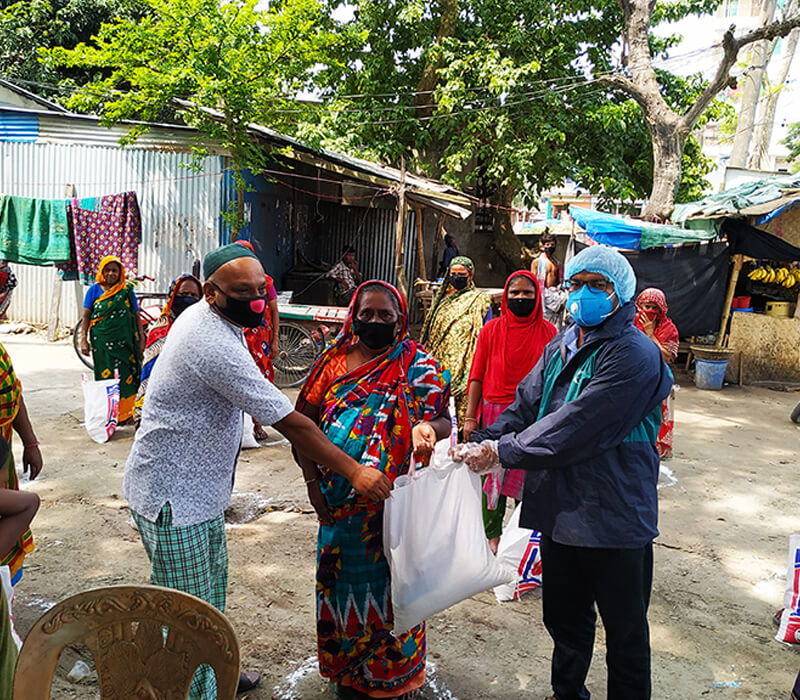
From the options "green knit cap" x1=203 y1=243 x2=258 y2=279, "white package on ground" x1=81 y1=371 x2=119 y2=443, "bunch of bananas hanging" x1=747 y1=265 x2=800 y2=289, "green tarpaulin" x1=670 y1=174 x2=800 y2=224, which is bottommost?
"white package on ground" x1=81 y1=371 x2=119 y2=443

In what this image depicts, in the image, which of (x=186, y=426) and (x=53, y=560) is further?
(x=53, y=560)

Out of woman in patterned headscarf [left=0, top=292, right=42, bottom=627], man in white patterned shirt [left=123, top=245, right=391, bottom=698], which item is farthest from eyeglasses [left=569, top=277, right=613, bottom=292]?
woman in patterned headscarf [left=0, top=292, right=42, bottom=627]

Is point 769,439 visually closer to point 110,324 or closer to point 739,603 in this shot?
point 739,603

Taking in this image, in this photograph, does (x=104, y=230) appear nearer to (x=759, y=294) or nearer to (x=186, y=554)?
(x=186, y=554)

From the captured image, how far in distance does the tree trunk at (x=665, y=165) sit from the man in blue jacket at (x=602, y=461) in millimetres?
10167

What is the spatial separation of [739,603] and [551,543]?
1985 mm

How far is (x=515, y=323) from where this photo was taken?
4074mm

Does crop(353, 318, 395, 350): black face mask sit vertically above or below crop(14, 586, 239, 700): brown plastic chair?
above

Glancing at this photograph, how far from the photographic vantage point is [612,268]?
2375mm

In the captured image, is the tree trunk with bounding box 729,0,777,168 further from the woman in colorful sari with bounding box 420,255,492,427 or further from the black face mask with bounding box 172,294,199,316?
the black face mask with bounding box 172,294,199,316

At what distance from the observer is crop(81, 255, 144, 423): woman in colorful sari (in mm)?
6262

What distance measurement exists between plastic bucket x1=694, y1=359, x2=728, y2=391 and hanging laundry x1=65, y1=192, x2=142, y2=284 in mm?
8522

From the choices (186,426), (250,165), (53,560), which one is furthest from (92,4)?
(186,426)

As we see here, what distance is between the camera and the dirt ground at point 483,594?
3041 millimetres
